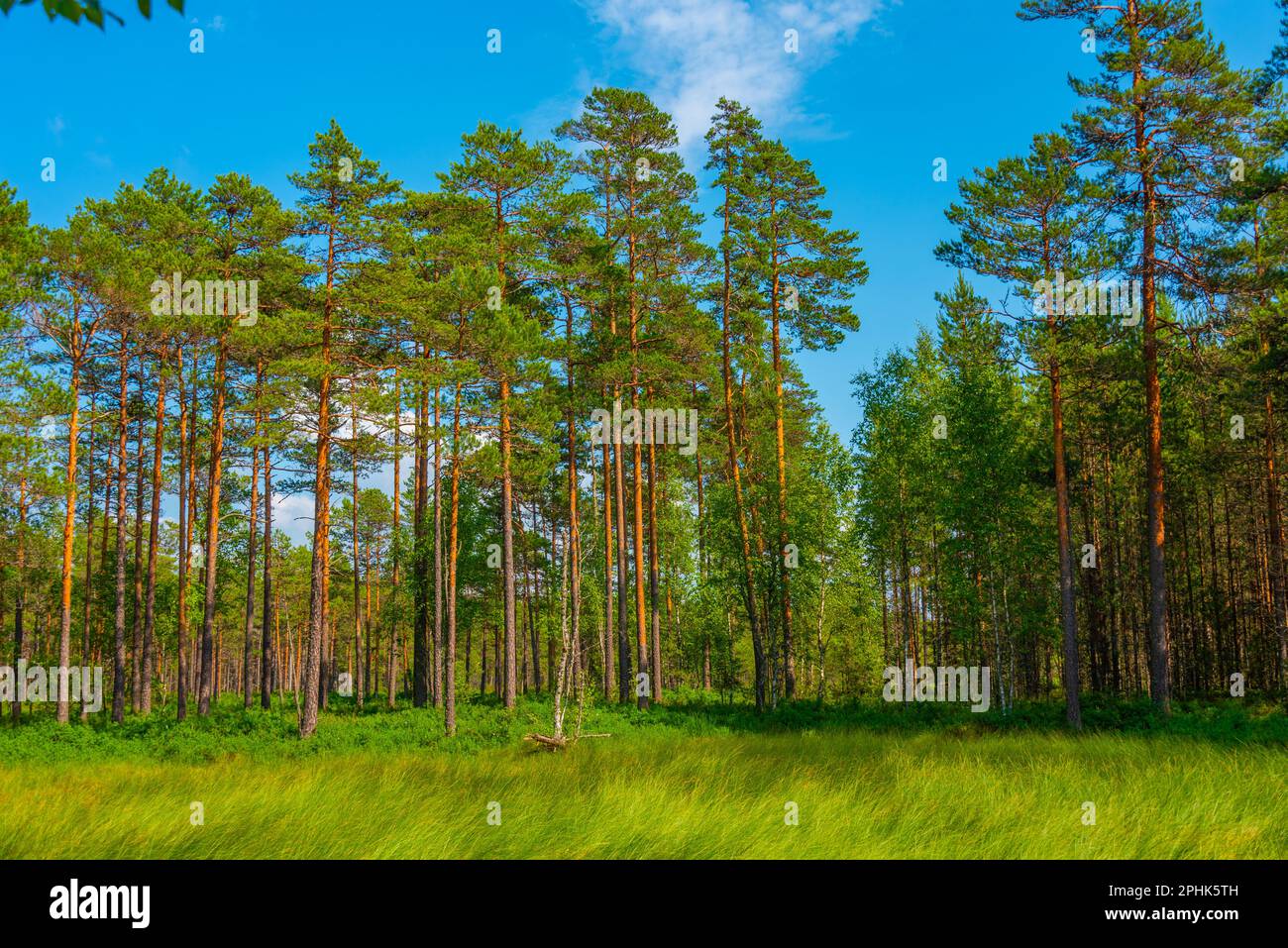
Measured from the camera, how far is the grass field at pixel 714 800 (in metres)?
7.62

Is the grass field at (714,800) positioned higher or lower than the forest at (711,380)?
lower

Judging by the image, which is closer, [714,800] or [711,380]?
[714,800]

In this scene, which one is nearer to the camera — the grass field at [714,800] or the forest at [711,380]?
the grass field at [714,800]

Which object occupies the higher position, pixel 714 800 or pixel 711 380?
pixel 711 380

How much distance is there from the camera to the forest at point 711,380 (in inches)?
765

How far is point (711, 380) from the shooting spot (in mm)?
28562

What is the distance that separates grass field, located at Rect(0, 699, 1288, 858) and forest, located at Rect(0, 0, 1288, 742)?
5374 millimetres

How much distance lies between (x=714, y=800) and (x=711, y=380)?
20469 millimetres

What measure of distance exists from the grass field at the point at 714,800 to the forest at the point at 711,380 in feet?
17.6

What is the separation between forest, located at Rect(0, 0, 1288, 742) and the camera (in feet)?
63.7

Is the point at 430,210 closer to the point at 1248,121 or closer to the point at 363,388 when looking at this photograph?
the point at 363,388

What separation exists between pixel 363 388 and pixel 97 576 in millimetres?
22697
